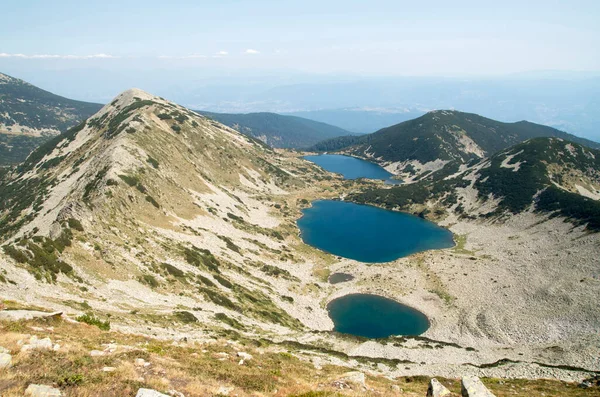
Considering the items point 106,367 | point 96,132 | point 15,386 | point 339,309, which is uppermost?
point 96,132

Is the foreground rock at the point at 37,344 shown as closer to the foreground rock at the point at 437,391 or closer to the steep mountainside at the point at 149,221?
the foreground rock at the point at 437,391

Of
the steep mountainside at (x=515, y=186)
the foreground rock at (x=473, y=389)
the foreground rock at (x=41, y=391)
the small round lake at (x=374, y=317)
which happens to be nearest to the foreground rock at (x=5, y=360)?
the foreground rock at (x=41, y=391)

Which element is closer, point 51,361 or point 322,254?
point 51,361

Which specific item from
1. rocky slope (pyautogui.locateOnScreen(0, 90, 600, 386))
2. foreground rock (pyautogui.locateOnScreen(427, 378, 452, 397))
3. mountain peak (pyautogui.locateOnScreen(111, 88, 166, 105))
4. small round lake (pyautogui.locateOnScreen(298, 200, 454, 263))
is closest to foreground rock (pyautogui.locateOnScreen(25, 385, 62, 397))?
rocky slope (pyautogui.locateOnScreen(0, 90, 600, 386))

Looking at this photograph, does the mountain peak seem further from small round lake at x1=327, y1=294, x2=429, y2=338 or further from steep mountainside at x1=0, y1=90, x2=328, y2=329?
small round lake at x1=327, y1=294, x2=429, y2=338

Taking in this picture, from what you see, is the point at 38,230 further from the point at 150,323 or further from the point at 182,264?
the point at 150,323

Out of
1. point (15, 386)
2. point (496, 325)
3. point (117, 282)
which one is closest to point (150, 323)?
point (117, 282)

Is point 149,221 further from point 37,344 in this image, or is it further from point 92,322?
point 37,344
